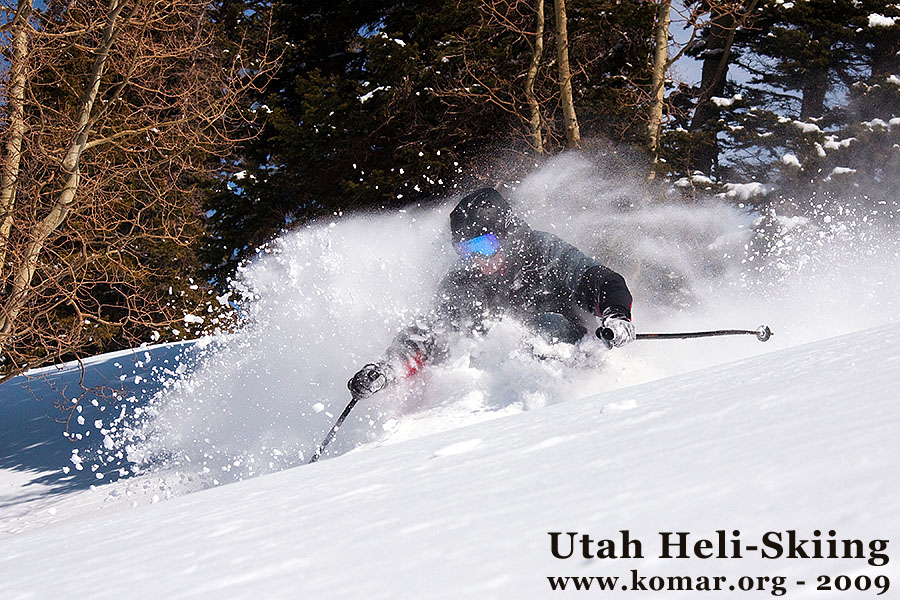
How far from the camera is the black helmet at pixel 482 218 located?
5434 mm

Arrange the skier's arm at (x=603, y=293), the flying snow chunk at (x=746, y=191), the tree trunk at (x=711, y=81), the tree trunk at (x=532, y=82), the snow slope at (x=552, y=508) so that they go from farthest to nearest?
the tree trunk at (x=711, y=81), the flying snow chunk at (x=746, y=191), the tree trunk at (x=532, y=82), the skier's arm at (x=603, y=293), the snow slope at (x=552, y=508)

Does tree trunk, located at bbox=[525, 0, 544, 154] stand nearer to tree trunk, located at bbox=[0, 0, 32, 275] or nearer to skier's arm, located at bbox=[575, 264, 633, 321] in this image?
skier's arm, located at bbox=[575, 264, 633, 321]

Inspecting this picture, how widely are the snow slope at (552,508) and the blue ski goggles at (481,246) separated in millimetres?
3224

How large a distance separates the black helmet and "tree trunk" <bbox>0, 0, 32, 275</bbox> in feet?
12.5

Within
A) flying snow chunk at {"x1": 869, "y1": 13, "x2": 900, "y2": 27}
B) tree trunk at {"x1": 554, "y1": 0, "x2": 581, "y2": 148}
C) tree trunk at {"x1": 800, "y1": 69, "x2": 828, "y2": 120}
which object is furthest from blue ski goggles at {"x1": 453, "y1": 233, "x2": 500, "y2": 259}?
tree trunk at {"x1": 800, "y1": 69, "x2": 828, "y2": 120}

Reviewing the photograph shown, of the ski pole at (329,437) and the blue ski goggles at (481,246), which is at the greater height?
the blue ski goggles at (481,246)

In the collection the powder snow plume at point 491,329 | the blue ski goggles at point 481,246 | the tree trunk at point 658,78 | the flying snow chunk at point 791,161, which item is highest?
the tree trunk at point 658,78

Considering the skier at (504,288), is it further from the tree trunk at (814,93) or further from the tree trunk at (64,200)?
the tree trunk at (814,93)

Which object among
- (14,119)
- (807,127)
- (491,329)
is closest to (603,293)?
(491,329)

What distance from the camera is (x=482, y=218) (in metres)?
5.44

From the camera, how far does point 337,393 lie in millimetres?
6070

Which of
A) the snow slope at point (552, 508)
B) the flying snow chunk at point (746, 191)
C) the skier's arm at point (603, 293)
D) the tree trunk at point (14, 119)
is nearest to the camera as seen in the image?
the snow slope at point (552, 508)

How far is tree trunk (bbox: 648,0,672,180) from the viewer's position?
9.02 metres

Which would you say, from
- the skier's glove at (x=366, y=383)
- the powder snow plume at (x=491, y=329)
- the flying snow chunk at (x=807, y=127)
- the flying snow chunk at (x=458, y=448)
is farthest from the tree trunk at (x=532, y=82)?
the flying snow chunk at (x=458, y=448)
